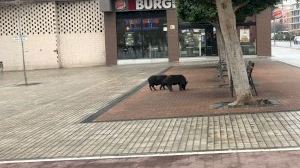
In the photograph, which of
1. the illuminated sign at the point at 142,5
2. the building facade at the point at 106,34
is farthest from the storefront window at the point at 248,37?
the illuminated sign at the point at 142,5

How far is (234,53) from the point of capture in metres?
13.6

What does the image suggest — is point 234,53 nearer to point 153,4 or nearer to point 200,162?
point 200,162

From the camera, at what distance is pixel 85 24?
41.8 metres

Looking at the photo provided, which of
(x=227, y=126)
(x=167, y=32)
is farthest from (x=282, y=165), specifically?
(x=167, y=32)

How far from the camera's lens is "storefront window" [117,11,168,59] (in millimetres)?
40719

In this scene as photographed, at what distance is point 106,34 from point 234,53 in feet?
91.0

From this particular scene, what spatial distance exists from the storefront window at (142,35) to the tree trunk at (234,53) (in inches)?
1066

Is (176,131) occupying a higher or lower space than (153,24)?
lower

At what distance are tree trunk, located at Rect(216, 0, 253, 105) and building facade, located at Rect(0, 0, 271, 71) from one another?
26371mm

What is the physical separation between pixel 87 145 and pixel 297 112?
462 cm

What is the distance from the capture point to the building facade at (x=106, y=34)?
4019 cm

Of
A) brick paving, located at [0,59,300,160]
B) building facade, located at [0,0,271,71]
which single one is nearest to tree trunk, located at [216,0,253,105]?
brick paving, located at [0,59,300,160]

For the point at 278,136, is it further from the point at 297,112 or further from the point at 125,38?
the point at 125,38

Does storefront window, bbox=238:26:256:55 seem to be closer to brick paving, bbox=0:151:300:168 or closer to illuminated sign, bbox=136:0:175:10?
illuminated sign, bbox=136:0:175:10
